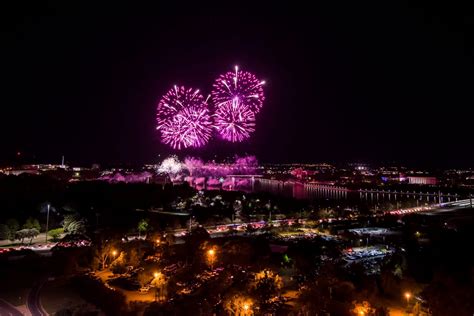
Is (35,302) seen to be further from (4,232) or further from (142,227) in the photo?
(142,227)

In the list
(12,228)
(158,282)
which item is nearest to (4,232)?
(12,228)

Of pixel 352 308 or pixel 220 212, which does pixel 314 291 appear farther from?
pixel 220 212

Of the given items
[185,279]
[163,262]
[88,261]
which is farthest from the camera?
[88,261]

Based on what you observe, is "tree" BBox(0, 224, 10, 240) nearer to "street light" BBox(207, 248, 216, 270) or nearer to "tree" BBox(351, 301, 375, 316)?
"street light" BBox(207, 248, 216, 270)

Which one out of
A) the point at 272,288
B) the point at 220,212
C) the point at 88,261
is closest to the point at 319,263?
the point at 272,288

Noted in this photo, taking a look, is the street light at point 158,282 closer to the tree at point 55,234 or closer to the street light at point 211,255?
the street light at point 211,255

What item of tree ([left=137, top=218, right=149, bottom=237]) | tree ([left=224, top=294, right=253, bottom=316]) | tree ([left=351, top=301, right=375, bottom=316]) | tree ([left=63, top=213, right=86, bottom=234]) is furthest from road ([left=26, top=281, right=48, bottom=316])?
tree ([left=137, top=218, right=149, bottom=237])
